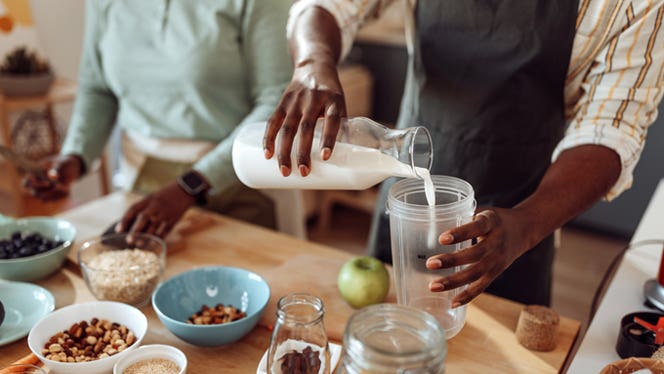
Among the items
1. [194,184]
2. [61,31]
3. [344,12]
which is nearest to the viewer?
[344,12]

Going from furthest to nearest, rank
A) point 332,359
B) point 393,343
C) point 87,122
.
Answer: point 87,122
point 332,359
point 393,343

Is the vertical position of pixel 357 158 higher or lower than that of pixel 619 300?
higher

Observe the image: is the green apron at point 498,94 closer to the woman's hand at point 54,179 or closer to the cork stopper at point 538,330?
the cork stopper at point 538,330

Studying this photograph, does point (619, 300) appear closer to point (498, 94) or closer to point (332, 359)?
point (498, 94)

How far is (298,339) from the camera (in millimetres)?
856

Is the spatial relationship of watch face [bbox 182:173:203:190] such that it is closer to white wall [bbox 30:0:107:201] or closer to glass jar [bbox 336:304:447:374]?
glass jar [bbox 336:304:447:374]

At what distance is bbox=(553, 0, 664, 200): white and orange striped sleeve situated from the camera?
43.9 inches

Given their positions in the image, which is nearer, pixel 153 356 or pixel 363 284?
pixel 153 356

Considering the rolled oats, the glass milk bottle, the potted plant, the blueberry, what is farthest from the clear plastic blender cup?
the potted plant

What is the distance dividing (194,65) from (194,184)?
33cm

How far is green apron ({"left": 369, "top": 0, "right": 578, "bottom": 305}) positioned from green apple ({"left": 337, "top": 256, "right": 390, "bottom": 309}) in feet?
1.21

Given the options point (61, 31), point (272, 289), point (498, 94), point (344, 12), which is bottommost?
point (272, 289)

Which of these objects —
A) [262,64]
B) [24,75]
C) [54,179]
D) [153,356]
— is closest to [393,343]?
[153,356]

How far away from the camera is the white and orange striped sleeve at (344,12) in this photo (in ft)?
4.32
